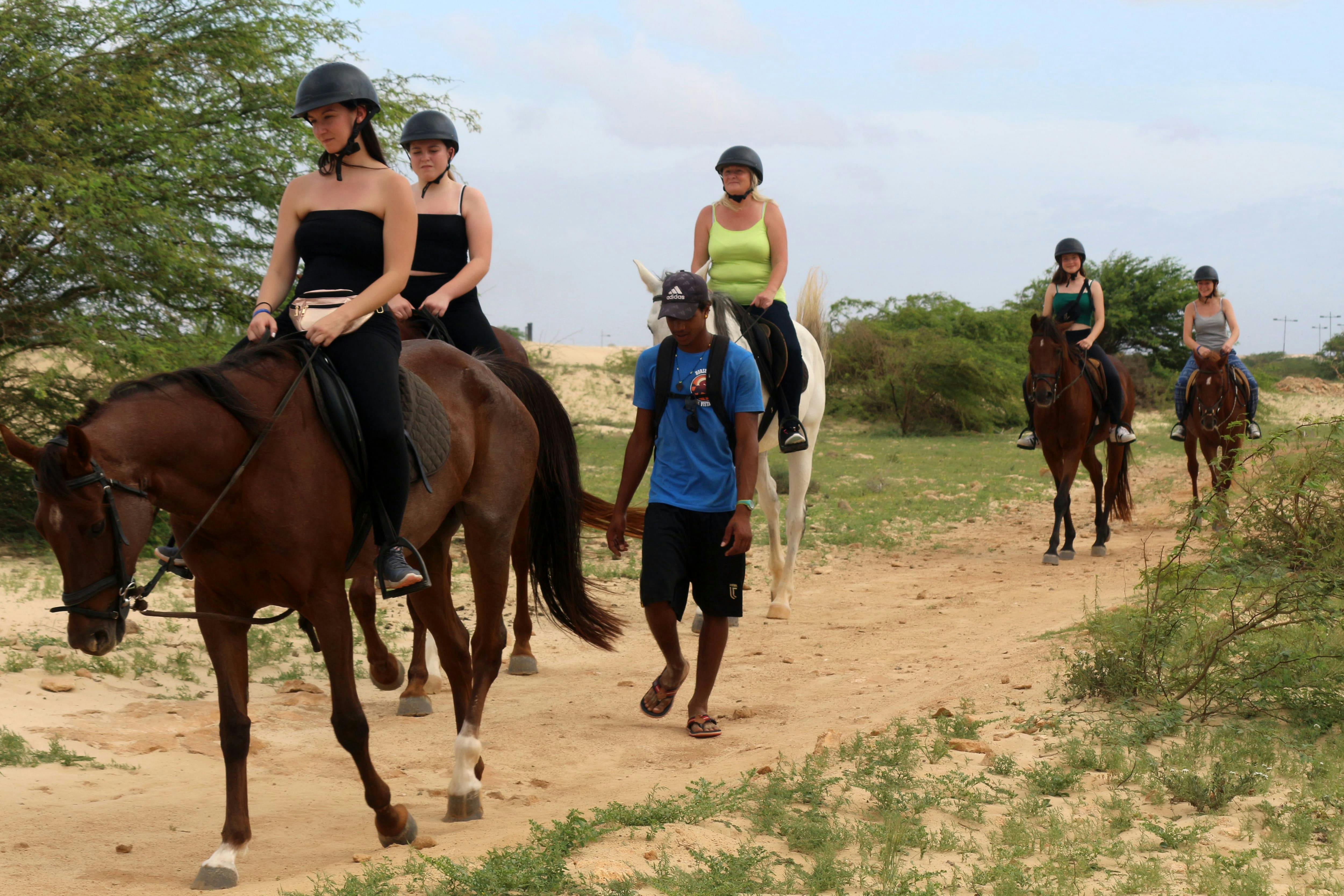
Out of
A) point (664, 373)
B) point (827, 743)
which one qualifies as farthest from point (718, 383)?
point (827, 743)

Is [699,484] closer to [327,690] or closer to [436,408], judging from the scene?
[436,408]

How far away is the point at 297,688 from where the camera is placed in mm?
6234

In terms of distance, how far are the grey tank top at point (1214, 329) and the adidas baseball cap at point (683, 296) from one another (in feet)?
30.2

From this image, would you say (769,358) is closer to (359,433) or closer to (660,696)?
(660,696)

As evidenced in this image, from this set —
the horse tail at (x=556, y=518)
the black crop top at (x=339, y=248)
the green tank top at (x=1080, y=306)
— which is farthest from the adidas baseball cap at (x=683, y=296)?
the green tank top at (x=1080, y=306)

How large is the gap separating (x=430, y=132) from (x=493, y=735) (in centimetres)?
335

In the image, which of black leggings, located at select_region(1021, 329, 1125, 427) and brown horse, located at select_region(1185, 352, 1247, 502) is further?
brown horse, located at select_region(1185, 352, 1247, 502)

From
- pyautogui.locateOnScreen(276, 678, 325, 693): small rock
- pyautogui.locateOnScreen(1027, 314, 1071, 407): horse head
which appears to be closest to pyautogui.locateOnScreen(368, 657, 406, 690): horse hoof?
pyautogui.locateOnScreen(276, 678, 325, 693): small rock

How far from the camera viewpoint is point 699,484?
549 centimetres

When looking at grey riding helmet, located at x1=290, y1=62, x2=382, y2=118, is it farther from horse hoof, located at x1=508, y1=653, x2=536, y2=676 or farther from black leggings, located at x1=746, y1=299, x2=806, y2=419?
black leggings, located at x1=746, y1=299, x2=806, y2=419

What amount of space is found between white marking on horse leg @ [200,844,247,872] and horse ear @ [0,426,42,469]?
1.39 meters

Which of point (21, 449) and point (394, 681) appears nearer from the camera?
point (21, 449)

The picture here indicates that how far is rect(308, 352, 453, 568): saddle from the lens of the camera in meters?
3.88

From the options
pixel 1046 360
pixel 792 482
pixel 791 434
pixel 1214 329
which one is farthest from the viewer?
pixel 1214 329
